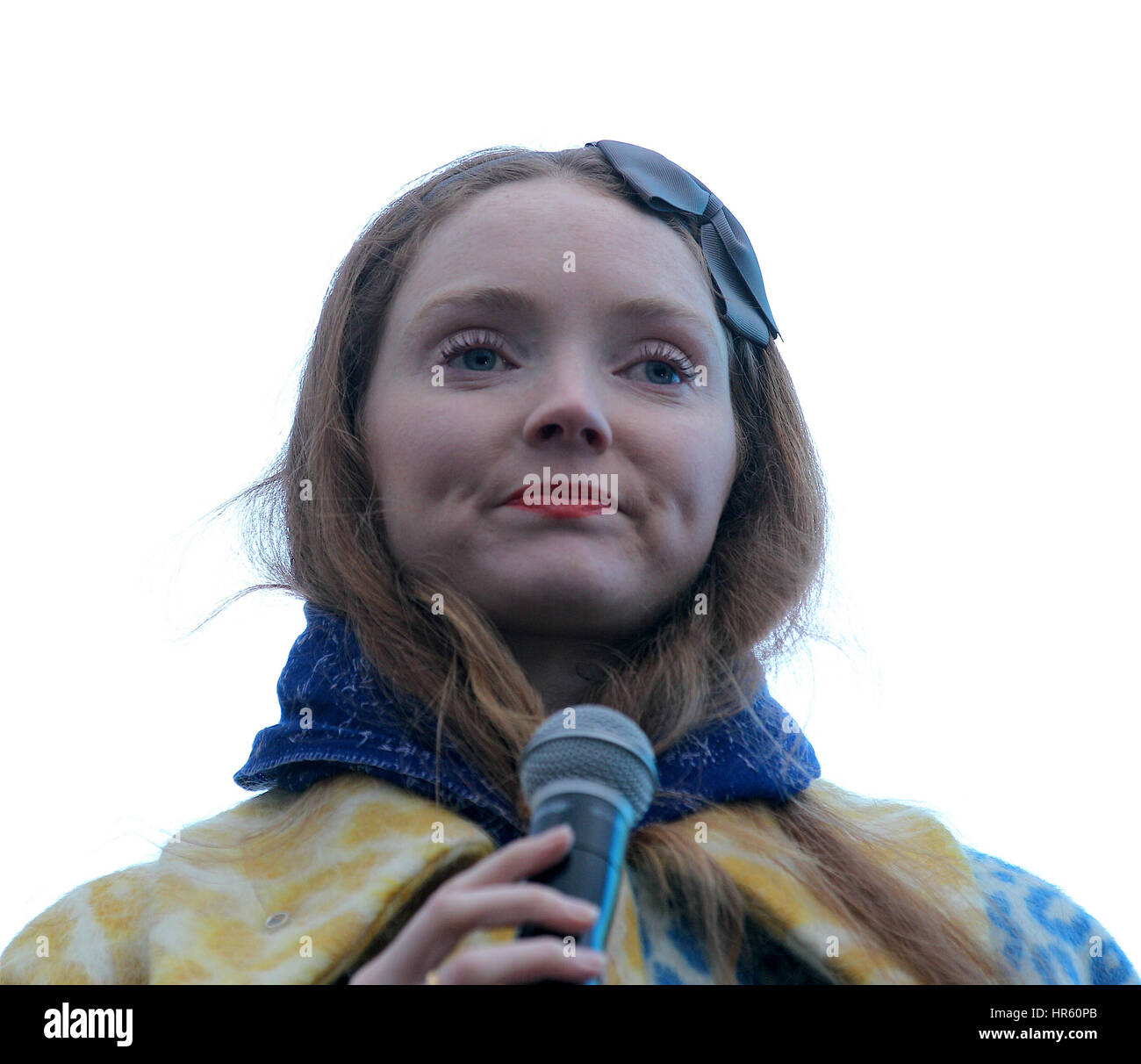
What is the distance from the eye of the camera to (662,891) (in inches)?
89.8

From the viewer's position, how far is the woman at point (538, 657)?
89.1 inches

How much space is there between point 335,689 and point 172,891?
46 centimetres

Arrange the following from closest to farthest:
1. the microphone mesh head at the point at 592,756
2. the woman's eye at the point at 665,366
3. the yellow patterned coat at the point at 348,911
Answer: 1. the microphone mesh head at the point at 592,756
2. the yellow patterned coat at the point at 348,911
3. the woman's eye at the point at 665,366

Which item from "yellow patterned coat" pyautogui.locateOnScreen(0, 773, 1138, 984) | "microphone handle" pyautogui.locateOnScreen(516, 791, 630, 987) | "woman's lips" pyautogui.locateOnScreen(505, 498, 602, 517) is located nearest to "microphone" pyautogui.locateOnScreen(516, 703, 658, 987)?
"microphone handle" pyautogui.locateOnScreen(516, 791, 630, 987)

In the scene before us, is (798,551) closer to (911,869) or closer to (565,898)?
(911,869)

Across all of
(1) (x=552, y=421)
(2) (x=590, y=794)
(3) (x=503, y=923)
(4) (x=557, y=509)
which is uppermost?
(1) (x=552, y=421)

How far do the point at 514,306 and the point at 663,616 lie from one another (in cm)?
72

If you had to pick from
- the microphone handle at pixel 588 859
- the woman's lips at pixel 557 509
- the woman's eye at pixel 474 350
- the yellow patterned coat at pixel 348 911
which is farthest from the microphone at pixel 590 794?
A: the woman's eye at pixel 474 350

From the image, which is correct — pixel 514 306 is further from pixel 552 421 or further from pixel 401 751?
pixel 401 751

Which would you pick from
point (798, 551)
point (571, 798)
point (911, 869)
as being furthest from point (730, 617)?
point (571, 798)

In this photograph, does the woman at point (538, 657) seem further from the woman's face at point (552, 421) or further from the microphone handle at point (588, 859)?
the microphone handle at point (588, 859)

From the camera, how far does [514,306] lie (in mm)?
2678

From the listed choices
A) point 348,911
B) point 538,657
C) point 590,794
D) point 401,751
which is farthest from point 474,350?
point 590,794

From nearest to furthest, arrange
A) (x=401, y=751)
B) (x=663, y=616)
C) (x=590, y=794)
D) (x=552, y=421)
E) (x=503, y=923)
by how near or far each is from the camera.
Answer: (x=503, y=923)
(x=590, y=794)
(x=401, y=751)
(x=552, y=421)
(x=663, y=616)
